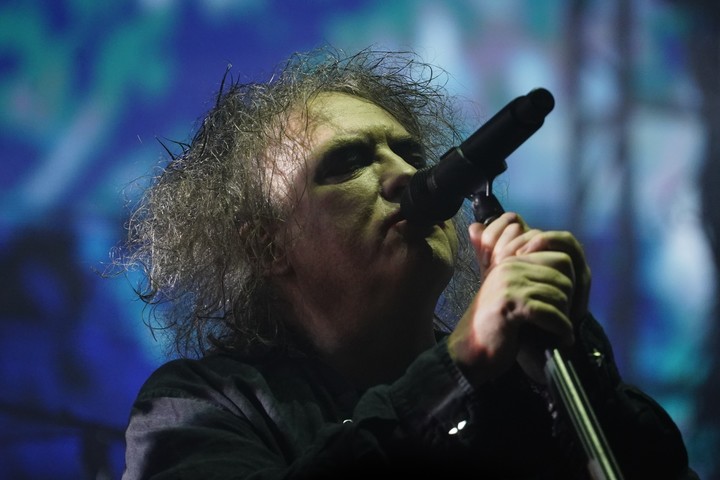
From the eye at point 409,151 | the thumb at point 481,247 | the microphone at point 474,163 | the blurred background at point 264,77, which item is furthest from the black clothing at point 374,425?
the blurred background at point 264,77

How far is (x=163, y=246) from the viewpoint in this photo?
1.83 metres

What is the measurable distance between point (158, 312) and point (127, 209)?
227 millimetres

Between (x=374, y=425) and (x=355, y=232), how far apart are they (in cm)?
42

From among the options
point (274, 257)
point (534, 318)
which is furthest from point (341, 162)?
point (534, 318)

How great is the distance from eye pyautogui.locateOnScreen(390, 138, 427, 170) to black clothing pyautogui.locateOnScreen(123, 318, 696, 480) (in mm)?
382

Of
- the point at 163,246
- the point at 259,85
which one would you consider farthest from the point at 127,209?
the point at 259,85

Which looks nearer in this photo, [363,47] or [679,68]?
[363,47]

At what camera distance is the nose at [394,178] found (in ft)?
4.99

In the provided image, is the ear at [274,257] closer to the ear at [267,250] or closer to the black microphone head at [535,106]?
the ear at [267,250]

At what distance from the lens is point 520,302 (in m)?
1.08

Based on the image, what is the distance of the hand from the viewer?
42.4 inches

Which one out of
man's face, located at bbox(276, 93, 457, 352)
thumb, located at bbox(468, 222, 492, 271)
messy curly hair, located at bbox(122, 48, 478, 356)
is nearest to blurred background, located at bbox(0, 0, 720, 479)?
messy curly hair, located at bbox(122, 48, 478, 356)

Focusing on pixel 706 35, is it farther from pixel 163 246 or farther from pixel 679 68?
pixel 163 246

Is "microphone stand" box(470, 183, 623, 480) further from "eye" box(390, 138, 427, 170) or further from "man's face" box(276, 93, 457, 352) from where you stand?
"eye" box(390, 138, 427, 170)
